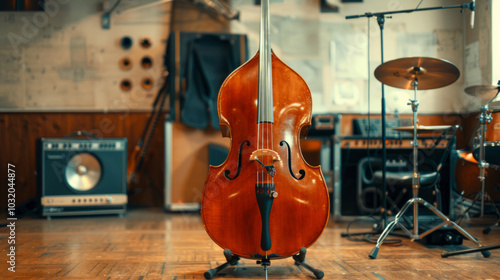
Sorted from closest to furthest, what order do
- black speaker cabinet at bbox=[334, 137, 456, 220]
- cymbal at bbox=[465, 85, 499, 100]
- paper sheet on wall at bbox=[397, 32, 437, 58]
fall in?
cymbal at bbox=[465, 85, 499, 100] < black speaker cabinet at bbox=[334, 137, 456, 220] < paper sheet on wall at bbox=[397, 32, 437, 58]

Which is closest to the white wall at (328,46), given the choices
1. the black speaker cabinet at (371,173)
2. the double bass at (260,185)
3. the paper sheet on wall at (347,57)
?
the paper sheet on wall at (347,57)

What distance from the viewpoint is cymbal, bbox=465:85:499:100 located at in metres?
2.27

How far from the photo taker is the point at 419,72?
7.36 ft

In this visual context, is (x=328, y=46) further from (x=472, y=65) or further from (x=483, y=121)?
(x=483, y=121)

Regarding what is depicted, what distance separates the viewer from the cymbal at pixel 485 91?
89.3 inches

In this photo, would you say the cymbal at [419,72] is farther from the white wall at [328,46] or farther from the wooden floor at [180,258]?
the white wall at [328,46]

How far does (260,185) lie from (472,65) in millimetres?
1994

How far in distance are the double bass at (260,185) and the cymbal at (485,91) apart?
48.5 inches

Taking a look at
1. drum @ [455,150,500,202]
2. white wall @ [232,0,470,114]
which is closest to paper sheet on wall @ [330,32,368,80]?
white wall @ [232,0,470,114]

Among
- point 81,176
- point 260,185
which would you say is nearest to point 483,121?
point 260,185

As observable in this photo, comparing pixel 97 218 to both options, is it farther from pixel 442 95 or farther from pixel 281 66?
pixel 442 95

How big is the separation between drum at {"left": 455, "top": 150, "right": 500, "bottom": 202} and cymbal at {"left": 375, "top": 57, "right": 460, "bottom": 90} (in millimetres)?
517

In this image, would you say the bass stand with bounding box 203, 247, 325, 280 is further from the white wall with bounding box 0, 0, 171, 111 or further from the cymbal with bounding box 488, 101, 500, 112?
the white wall with bounding box 0, 0, 171, 111

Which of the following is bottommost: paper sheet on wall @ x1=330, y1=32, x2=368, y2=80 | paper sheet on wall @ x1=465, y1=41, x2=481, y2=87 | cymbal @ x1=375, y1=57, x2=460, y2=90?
cymbal @ x1=375, y1=57, x2=460, y2=90
